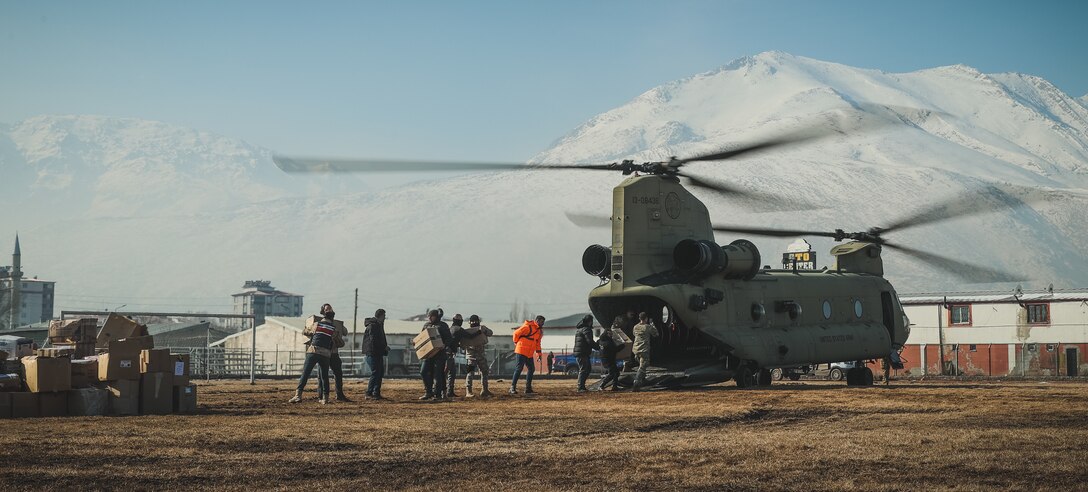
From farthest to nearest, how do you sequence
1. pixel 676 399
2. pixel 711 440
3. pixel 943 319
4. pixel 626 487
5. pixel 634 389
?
pixel 943 319, pixel 634 389, pixel 676 399, pixel 711 440, pixel 626 487

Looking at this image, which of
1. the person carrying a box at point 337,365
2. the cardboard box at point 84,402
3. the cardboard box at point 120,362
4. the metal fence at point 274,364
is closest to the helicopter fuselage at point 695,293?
the person carrying a box at point 337,365

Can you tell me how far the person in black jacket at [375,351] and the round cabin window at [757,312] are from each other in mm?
7893

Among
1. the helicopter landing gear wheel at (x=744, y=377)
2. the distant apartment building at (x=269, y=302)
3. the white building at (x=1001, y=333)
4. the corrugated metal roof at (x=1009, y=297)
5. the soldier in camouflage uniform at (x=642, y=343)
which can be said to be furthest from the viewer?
the distant apartment building at (x=269, y=302)

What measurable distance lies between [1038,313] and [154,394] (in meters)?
48.3

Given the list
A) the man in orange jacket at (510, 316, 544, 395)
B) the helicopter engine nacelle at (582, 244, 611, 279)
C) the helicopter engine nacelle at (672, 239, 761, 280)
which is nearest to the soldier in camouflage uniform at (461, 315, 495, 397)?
the man in orange jacket at (510, 316, 544, 395)

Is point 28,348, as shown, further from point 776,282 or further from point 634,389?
point 776,282

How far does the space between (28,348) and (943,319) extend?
47.9 m

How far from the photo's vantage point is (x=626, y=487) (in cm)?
816

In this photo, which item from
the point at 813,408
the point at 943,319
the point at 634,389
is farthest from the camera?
the point at 943,319

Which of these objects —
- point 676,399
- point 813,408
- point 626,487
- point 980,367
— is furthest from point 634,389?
point 980,367

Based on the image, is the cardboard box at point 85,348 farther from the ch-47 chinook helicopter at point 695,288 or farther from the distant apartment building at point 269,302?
the distant apartment building at point 269,302

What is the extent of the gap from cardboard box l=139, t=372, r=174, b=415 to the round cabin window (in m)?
12.4

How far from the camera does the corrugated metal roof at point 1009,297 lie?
173 feet

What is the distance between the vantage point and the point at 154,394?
15.5 meters
